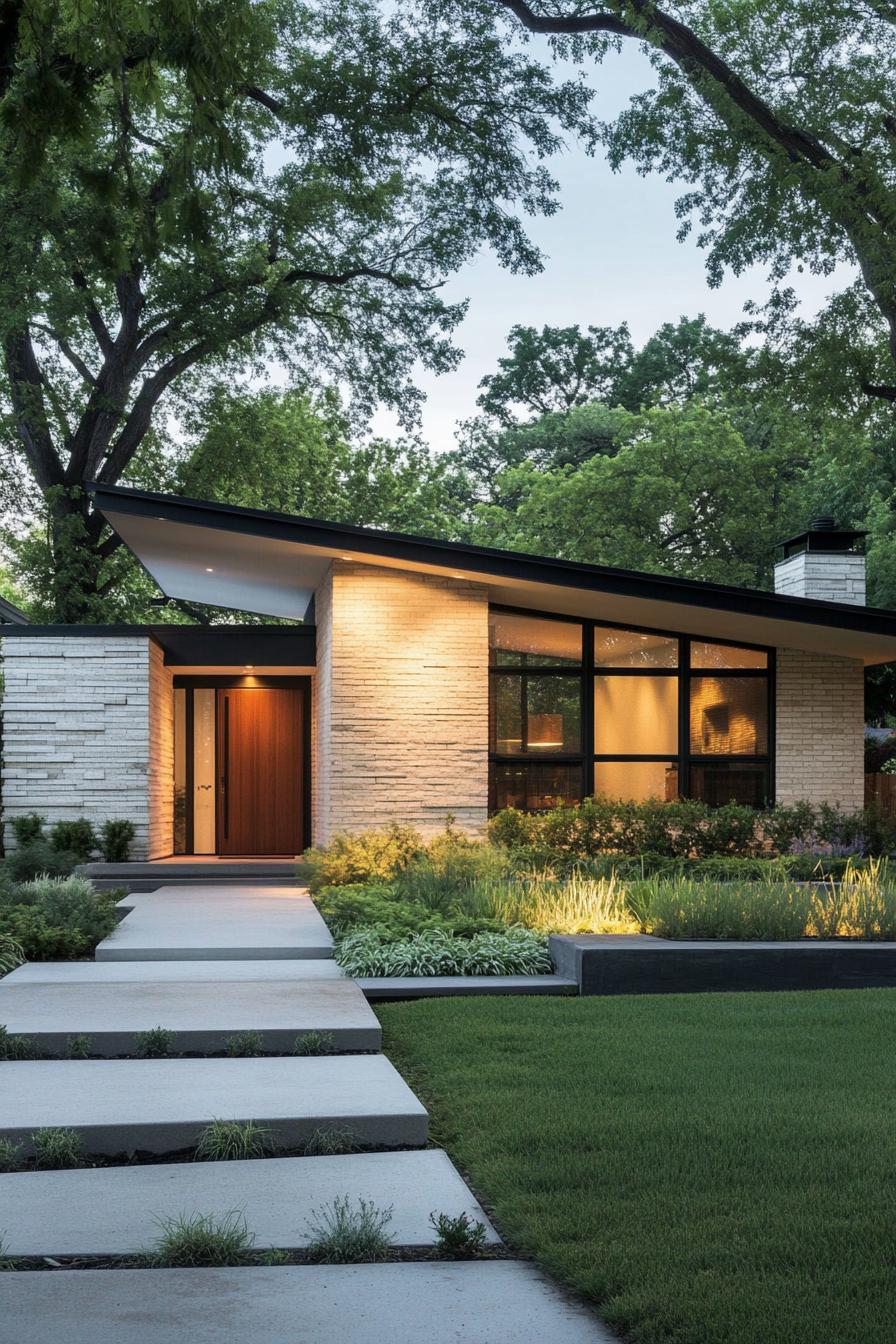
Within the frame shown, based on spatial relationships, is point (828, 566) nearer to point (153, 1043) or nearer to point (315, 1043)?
point (315, 1043)

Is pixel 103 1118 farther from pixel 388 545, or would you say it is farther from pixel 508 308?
pixel 508 308

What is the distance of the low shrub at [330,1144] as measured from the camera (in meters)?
4.80

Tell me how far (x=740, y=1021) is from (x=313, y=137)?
18398 mm

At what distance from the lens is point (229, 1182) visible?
4359mm

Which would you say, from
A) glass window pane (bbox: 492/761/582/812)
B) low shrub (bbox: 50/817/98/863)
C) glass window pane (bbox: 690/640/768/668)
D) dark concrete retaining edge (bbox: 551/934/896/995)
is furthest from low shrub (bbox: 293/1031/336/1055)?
low shrub (bbox: 50/817/98/863)

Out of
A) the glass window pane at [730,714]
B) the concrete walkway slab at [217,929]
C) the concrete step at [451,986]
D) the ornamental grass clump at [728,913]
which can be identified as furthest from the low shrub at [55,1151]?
the glass window pane at [730,714]

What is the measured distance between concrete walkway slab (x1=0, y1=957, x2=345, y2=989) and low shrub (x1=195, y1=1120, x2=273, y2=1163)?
3298 millimetres

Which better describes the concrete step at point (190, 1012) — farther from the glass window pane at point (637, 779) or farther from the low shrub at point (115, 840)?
the low shrub at point (115, 840)

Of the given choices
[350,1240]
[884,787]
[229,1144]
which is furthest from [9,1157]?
[884,787]

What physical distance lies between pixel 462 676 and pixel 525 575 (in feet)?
4.65

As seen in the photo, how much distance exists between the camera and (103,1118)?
488cm

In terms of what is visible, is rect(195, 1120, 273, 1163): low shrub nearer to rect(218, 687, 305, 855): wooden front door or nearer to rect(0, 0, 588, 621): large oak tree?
rect(218, 687, 305, 855): wooden front door

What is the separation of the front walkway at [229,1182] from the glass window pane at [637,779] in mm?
6787

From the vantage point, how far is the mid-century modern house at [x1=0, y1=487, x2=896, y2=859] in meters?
13.4
